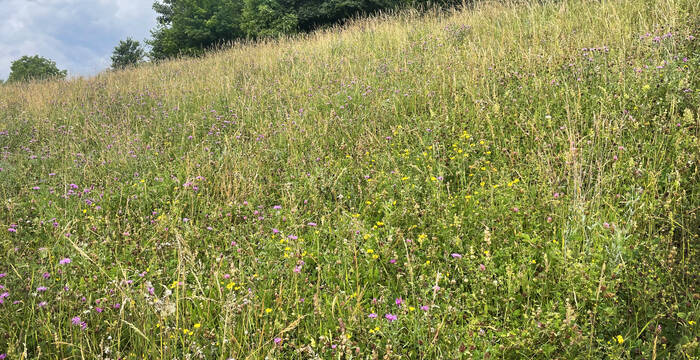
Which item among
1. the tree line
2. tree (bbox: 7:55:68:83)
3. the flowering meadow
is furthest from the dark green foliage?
tree (bbox: 7:55:68:83)

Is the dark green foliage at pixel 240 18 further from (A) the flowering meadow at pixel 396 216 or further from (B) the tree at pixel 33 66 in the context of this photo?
(B) the tree at pixel 33 66

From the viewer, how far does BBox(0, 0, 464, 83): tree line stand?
2022 cm

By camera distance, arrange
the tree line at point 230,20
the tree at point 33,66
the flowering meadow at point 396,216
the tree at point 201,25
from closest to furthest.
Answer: the flowering meadow at point 396,216
the tree line at point 230,20
the tree at point 201,25
the tree at point 33,66

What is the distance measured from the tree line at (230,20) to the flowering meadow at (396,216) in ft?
28.4

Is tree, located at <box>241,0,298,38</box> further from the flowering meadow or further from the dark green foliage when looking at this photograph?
the flowering meadow

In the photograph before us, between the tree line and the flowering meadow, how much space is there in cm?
867

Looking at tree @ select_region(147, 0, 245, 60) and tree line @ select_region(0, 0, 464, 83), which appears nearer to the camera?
tree line @ select_region(0, 0, 464, 83)

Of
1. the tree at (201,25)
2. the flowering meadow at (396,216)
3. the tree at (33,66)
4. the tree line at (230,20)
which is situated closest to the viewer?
the flowering meadow at (396,216)

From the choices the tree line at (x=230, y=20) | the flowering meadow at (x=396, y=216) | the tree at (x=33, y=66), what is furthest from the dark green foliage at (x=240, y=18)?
the tree at (x=33, y=66)

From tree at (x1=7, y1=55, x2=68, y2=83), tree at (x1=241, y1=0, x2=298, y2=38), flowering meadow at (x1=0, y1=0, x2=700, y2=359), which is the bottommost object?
flowering meadow at (x1=0, y1=0, x2=700, y2=359)

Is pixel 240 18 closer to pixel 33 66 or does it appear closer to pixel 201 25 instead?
pixel 201 25

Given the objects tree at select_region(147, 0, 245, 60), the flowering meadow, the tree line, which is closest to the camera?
the flowering meadow

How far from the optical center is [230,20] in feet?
90.1

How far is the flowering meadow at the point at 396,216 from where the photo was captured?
1.96 metres
